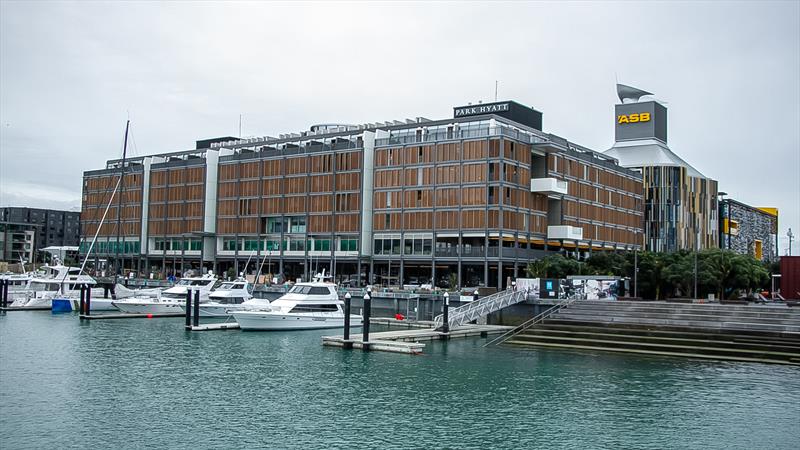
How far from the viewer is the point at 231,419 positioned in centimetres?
3053

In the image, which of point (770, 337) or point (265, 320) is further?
point (265, 320)

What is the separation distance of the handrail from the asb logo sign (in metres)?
97.1

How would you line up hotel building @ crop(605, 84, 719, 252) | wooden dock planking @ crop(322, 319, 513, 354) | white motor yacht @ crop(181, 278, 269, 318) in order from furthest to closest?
hotel building @ crop(605, 84, 719, 252) < white motor yacht @ crop(181, 278, 269, 318) < wooden dock planking @ crop(322, 319, 513, 354)

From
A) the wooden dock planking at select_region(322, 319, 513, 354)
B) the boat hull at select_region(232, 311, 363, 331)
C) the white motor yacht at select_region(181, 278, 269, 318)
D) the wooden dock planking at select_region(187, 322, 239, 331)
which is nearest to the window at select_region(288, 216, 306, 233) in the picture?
the white motor yacht at select_region(181, 278, 269, 318)

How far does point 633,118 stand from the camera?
154 meters

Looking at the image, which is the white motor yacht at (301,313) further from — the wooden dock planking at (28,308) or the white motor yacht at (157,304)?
the wooden dock planking at (28,308)

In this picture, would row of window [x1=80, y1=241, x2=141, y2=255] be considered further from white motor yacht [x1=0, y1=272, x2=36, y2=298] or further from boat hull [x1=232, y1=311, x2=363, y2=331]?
boat hull [x1=232, y1=311, x2=363, y2=331]

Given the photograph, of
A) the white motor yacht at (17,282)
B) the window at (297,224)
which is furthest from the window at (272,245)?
the white motor yacht at (17,282)

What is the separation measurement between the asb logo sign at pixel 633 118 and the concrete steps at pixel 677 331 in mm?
99166

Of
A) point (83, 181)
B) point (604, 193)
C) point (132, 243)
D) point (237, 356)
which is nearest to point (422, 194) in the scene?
point (604, 193)

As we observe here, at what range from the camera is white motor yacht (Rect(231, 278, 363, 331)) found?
62688 millimetres

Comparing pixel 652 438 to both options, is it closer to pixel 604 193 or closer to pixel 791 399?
pixel 791 399

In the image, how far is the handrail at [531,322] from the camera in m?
58.8

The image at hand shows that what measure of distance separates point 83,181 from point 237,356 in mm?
108862
